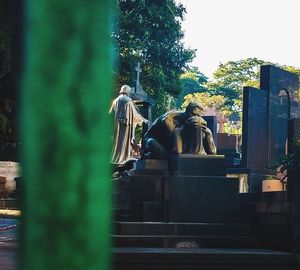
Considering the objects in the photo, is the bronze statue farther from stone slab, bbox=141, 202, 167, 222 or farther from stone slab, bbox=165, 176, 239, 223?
stone slab, bbox=141, 202, 167, 222

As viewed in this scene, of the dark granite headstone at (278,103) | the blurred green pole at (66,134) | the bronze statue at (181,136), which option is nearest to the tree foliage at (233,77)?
the dark granite headstone at (278,103)

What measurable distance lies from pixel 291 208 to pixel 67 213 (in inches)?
315

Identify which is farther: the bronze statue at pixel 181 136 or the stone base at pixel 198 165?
the bronze statue at pixel 181 136

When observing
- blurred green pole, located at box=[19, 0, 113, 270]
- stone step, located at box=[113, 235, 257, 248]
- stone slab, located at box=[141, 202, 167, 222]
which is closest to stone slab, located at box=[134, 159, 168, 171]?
stone slab, located at box=[141, 202, 167, 222]

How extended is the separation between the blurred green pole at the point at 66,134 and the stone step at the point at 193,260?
264 inches

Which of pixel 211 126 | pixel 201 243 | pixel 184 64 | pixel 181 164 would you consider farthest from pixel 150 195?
pixel 184 64

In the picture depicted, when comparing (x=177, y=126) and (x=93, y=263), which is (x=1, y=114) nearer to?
(x=177, y=126)

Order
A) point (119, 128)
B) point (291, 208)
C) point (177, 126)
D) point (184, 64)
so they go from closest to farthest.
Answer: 1. point (291, 208)
2. point (177, 126)
3. point (119, 128)
4. point (184, 64)

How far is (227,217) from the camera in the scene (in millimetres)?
9508

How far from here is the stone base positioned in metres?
9.69

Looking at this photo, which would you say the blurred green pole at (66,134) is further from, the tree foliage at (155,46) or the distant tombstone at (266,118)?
the tree foliage at (155,46)

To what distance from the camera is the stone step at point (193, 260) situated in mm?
7195

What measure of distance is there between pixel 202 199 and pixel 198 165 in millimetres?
639

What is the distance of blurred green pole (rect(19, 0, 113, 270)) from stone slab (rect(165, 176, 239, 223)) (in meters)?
8.74
